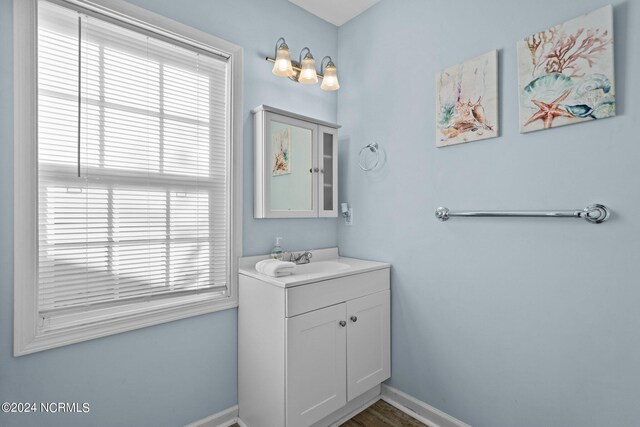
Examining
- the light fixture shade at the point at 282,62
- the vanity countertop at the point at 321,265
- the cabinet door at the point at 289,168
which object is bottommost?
the vanity countertop at the point at 321,265

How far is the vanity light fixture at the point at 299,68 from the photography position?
182 cm

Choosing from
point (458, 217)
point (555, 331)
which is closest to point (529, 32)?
point (458, 217)

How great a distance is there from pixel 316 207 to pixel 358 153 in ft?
1.66

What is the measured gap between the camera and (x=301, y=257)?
2070 millimetres

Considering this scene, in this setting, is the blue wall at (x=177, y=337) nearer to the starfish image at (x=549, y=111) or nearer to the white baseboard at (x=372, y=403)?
the white baseboard at (x=372, y=403)

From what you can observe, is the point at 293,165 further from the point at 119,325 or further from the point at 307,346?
the point at 119,325

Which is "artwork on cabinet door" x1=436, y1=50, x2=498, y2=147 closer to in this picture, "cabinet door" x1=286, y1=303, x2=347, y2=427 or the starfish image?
the starfish image

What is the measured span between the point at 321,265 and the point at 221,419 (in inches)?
40.9

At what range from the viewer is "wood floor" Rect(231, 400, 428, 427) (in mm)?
1755

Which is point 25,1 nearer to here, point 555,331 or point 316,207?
point 316,207

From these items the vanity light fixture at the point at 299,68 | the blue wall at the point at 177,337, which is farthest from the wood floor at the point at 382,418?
the vanity light fixture at the point at 299,68

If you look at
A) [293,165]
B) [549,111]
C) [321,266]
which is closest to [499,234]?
[549,111]

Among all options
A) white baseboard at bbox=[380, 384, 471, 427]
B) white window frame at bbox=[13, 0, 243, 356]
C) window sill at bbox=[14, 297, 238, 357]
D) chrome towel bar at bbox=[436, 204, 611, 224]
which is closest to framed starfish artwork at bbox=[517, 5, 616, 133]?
chrome towel bar at bbox=[436, 204, 611, 224]

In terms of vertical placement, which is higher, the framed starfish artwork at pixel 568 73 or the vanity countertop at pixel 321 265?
the framed starfish artwork at pixel 568 73
